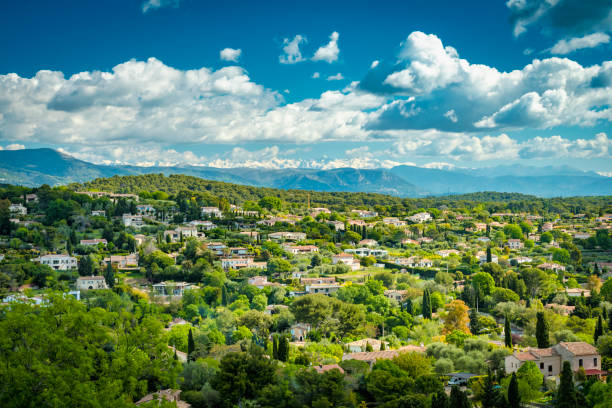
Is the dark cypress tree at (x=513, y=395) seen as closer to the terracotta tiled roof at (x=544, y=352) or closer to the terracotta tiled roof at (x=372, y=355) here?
the terracotta tiled roof at (x=544, y=352)

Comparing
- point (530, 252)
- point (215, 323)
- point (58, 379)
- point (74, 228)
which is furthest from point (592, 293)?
point (74, 228)

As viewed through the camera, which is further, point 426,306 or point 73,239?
point 73,239

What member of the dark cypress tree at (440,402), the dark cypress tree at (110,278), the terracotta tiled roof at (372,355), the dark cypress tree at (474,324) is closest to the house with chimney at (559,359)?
the terracotta tiled roof at (372,355)

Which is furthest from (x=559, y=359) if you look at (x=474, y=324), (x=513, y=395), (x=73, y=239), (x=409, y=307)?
(x=73, y=239)

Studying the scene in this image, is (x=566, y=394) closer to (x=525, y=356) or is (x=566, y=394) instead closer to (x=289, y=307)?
(x=525, y=356)

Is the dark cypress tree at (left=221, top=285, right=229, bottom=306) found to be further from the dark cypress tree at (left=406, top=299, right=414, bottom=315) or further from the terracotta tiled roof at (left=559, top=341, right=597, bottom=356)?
the terracotta tiled roof at (left=559, top=341, right=597, bottom=356)

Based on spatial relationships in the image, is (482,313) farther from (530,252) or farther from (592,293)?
(530,252)

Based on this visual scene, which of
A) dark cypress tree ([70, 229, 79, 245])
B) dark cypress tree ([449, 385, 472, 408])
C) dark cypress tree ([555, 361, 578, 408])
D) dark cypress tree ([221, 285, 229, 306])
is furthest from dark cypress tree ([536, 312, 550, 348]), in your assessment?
dark cypress tree ([70, 229, 79, 245])
